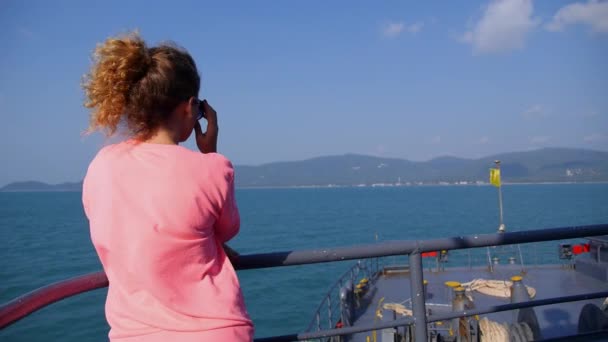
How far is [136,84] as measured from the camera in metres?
1.35

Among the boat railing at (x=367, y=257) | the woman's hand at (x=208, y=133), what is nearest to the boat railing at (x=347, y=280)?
the boat railing at (x=367, y=257)

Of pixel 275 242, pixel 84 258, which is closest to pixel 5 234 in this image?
pixel 84 258

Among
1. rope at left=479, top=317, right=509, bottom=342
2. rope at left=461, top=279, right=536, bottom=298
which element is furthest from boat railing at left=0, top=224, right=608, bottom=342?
rope at left=461, top=279, right=536, bottom=298

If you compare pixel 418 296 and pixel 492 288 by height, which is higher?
pixel 418 296

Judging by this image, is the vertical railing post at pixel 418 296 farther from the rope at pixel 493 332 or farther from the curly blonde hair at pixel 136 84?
the rope at pixel 493 332

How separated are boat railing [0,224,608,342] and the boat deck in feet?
21.0

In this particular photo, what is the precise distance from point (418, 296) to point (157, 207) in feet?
4.60

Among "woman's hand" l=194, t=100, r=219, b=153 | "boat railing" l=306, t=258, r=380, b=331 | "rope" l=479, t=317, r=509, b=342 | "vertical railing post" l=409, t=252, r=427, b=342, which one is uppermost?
"woman's hand" l=194, t=100, r=219, b=153

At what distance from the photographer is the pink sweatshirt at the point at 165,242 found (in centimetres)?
127

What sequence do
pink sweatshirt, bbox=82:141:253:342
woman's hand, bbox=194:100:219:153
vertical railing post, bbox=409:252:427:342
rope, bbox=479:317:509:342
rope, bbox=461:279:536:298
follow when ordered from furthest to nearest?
1. rope, bbox=461:279:536:298
2. rope, bbox=479:317:509:342
3. vertical railing post, bbox=409:252:427:342
4. woman's hand, bbox=194:100:219:153
5. pink sweatshirt, bbox=82:141:253:342

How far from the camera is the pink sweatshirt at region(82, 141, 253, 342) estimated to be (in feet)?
4.17

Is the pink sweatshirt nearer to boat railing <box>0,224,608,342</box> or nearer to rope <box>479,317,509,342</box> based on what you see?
boat railing <box>0,224,608,342</box>

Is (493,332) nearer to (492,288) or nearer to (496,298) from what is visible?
(496,298)

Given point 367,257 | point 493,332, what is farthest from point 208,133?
point 493,332
